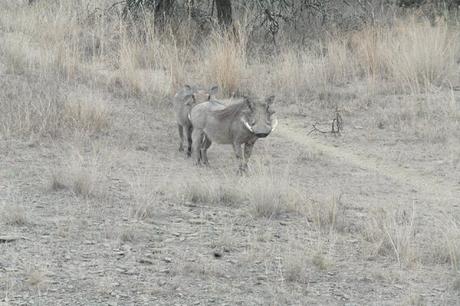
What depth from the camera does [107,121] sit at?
10758 mm

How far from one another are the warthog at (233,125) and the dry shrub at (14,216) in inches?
107

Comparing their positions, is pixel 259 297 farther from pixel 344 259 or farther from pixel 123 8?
pixel 123 8

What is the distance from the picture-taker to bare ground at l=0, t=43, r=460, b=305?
592 cm

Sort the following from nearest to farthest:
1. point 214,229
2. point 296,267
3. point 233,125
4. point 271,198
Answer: point 296,267 < point 214,229 < point 271,198 < point 233,125

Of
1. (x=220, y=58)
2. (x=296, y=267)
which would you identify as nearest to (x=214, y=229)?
(x=296, y=267)

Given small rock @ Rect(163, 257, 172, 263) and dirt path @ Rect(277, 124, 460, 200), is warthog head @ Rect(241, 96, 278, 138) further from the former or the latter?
small rock @ Rect(163, 257, 172, 263)

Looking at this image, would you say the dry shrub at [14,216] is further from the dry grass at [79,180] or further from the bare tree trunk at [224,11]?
the bare tree trunk at [224,11]

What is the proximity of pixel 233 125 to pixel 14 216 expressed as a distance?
3.01 m

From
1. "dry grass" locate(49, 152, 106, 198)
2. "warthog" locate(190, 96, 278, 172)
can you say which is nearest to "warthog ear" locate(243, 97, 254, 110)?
"warthog" locate(190, 96, 278, 172)

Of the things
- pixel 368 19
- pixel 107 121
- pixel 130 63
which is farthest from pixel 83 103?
pixel 368 19

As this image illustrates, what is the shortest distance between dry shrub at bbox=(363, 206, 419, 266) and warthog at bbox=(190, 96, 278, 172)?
81.9 inches

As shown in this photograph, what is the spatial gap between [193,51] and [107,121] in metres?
4.34

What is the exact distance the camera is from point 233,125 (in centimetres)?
942

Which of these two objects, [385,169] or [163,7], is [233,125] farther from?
[163,7]
